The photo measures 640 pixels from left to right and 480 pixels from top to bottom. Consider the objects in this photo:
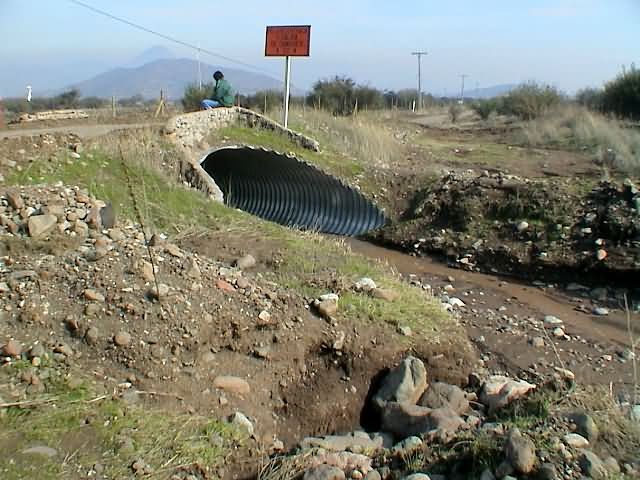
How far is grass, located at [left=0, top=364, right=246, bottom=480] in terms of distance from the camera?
14.8 feet

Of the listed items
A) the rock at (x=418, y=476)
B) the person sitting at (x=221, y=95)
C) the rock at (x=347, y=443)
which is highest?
the person sitting at (x=221, y=95)

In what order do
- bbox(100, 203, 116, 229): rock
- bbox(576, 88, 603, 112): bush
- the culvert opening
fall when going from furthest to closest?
1. bbox(576, 88, 603, 112): bush
2. the culvert opening
3. bbox(100, 203, 116, 229): rock

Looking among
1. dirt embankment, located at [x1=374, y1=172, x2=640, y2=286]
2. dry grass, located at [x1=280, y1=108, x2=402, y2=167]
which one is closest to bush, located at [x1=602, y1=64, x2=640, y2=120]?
dry grass, located at [x1=280, y1=108, x2=402, y2=167]

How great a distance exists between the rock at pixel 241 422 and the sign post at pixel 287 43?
1128cm

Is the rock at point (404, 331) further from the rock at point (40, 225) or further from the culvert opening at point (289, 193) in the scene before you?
the culvert opening at point (289, 193)

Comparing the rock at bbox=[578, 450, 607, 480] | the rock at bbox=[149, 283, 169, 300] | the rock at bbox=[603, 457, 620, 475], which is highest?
the rock at bbox=[149, 283, 169, 300]

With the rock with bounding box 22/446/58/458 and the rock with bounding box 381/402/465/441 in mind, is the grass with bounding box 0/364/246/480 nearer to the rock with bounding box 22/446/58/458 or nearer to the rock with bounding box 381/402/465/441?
the rock with bounding box 22/446/58/458

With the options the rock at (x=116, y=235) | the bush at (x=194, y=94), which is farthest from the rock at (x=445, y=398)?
the bush at (x=194, y=94)

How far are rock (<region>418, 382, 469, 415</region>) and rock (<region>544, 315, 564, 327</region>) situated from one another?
2.75 meters

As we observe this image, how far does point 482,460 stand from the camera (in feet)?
13.8

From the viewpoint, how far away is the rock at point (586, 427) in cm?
424

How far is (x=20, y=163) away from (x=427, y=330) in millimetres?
6248

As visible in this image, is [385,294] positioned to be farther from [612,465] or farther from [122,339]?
[612,465]

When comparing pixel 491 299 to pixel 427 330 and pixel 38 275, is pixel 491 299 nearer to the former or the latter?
pixel 427 330
